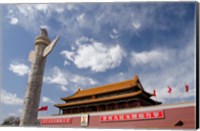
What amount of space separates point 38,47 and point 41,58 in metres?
0.43

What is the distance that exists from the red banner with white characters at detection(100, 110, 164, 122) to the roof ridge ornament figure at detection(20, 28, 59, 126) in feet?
8.13

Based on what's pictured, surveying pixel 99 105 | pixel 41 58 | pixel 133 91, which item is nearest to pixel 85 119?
pixel 99 105

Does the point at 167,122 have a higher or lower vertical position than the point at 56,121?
higher

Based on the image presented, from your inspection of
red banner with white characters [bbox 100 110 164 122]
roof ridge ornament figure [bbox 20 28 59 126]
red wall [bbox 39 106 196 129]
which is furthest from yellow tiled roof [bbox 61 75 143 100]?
roof ridge ornament figure [bbox 20 28 59 126]

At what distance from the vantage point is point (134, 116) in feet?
31.5

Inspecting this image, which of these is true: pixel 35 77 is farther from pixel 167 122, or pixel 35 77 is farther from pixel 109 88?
pixel 167 122

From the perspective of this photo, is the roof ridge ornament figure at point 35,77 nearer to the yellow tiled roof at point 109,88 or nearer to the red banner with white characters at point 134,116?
the yellow tiled roof at point 109,88

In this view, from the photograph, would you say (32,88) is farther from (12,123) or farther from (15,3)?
(15,3)

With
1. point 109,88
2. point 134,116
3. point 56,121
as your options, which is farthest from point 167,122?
point 56,121

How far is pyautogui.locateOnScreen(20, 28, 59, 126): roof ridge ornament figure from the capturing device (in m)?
10.3

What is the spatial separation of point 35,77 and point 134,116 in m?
3.90

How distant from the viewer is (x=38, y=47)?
35.9 feet

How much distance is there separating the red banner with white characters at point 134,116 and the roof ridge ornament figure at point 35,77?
2477mm

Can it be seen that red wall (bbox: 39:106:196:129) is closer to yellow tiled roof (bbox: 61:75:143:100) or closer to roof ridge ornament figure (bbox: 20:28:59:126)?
yellow tiled roof (bbox: 61:75:143:100)
